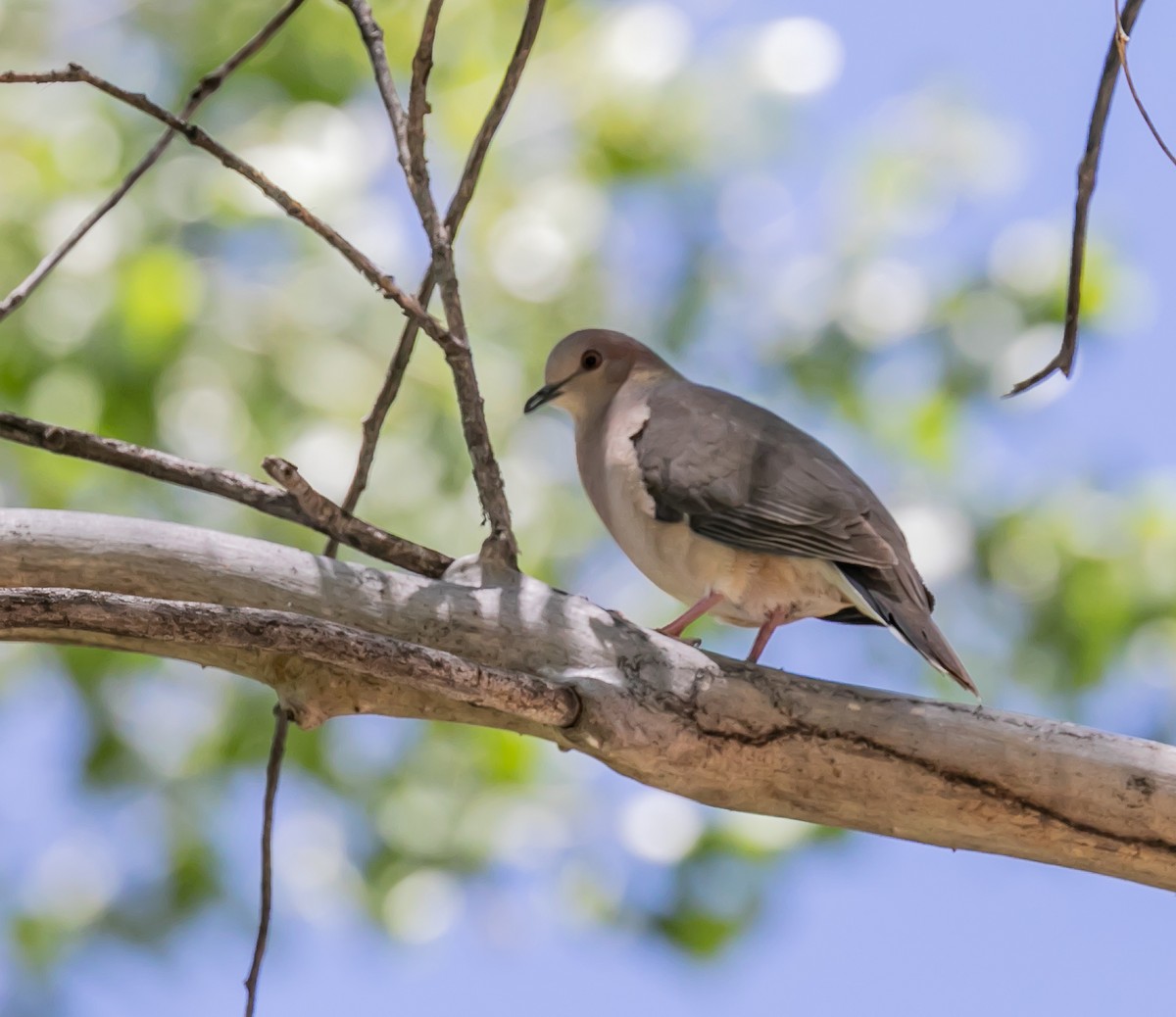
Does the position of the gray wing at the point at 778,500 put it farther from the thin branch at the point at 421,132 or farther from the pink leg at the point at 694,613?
the thin branch at the point at 421,132

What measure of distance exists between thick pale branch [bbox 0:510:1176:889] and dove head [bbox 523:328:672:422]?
44.7 inches

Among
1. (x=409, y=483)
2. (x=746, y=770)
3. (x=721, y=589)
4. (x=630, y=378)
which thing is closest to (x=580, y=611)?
(x=746, y=770)

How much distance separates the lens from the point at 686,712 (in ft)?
6.38

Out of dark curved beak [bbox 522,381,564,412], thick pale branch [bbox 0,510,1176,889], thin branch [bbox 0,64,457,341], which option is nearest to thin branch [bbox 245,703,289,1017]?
thick pale branch [bbox 0,510,1176,889]

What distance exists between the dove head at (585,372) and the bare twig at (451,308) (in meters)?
0.99

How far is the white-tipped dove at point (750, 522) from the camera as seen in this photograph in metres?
2.39

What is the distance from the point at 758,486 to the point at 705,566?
0.18m

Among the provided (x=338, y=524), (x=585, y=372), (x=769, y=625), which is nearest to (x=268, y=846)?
(x=338, y=524)

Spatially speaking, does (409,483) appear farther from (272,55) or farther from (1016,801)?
(1016,801)

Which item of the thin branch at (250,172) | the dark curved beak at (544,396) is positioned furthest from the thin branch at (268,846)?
the dark curved beak at (544,396)

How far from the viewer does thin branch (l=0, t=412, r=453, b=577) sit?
205cm

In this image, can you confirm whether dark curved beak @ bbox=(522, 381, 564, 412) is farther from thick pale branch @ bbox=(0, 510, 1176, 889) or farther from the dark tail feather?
thick pale branch @ bbox=(0, 510, 1176, 889)

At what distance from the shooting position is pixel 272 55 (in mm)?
4191

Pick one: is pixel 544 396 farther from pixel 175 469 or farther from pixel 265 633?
pixel 265 633
